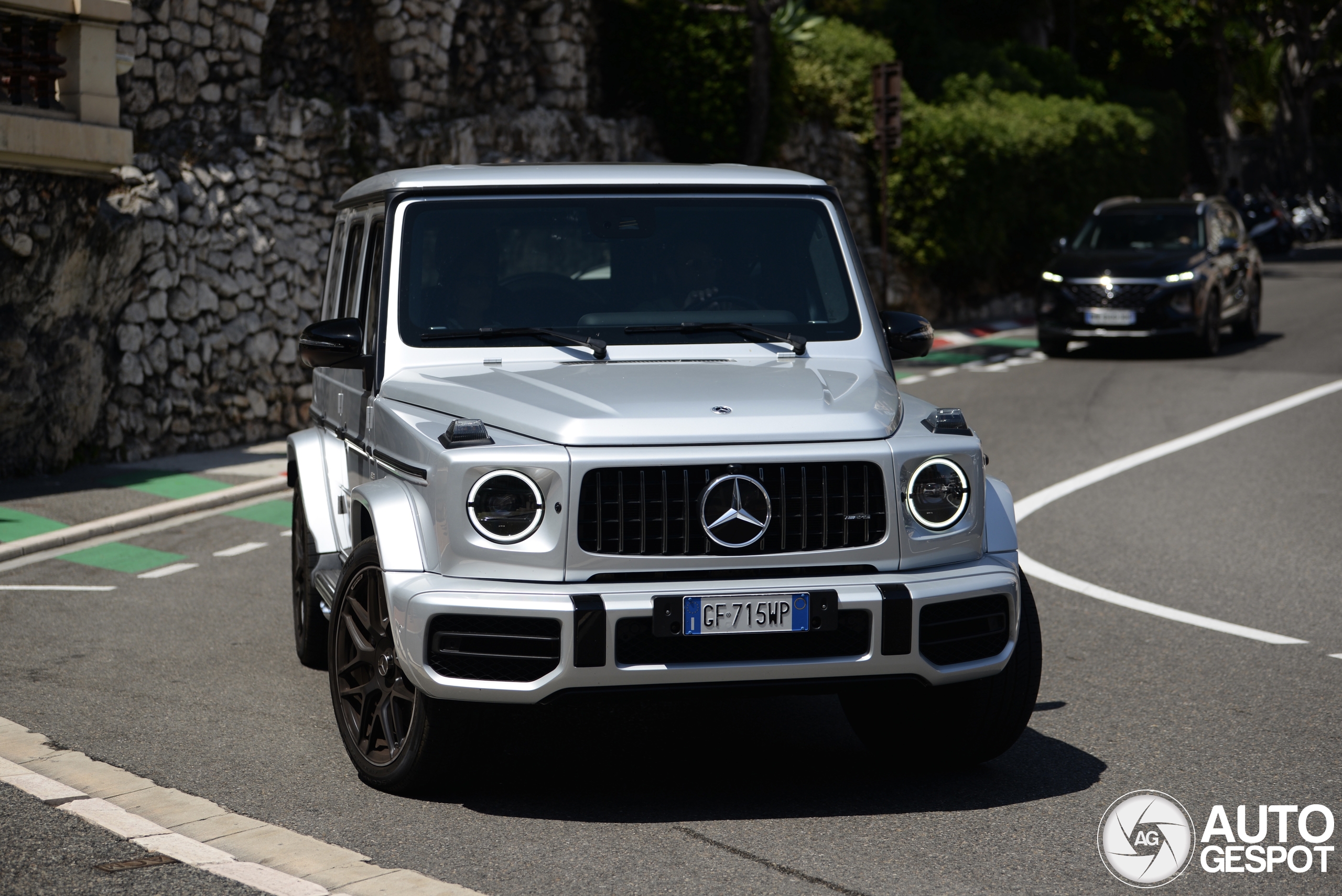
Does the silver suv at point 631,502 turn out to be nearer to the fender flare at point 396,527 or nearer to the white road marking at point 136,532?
the fender flare at point 396,527

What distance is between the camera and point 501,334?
19.4 feet

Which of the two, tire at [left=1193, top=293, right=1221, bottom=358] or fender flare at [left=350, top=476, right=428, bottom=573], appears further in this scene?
tire at [left=1193, top=293, right=1221, bottom=358]

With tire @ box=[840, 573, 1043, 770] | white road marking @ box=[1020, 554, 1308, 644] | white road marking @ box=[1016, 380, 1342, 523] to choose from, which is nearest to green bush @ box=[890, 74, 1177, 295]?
white road marking @ box=[1016, 380, 1342, 523]

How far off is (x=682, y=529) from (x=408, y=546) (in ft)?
2.77

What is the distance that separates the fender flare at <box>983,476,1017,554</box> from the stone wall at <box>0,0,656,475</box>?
9.52m

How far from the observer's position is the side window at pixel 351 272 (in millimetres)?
6777

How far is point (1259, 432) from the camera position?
1447cm

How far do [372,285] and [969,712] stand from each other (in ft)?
9.09

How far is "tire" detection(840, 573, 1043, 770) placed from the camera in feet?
17.5

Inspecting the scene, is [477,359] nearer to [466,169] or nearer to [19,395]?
[466,169]

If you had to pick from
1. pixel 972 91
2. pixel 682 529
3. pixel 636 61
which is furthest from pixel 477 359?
pixel 972 91

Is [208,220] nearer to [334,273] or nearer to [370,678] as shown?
[334,273]

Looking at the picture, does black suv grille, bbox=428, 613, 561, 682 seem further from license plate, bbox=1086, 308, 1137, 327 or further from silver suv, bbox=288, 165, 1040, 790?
license plate, bbox=1086, 308, 1137, 327

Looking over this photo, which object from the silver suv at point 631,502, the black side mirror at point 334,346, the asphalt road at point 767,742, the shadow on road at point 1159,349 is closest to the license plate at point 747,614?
the silver suv at point 631,502
